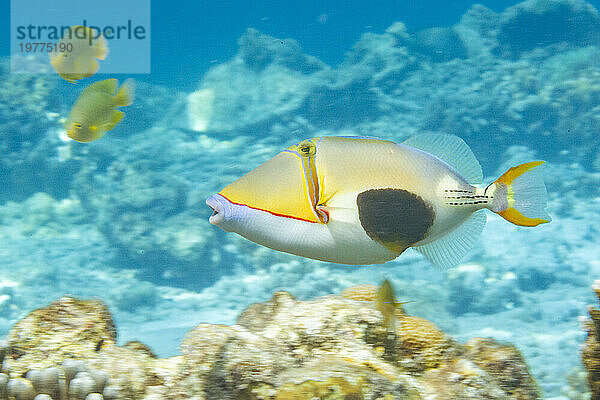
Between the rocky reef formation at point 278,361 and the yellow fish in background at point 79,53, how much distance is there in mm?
2574

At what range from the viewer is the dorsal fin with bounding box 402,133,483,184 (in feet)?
4.17

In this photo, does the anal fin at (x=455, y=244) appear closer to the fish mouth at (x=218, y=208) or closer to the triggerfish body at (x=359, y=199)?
the triggerfish body at (x=359, y=199)

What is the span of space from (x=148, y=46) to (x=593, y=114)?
2596 cm

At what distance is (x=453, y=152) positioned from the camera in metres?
1.28

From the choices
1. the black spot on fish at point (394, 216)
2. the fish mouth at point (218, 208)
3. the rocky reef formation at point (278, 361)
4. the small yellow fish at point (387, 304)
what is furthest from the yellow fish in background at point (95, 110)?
the black spot on fish at point (394, 216)

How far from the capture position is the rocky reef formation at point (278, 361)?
165cm

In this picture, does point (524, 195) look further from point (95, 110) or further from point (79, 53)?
point (79, 53)

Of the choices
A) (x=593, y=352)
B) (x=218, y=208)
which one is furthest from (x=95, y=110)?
(x=593, y=352)

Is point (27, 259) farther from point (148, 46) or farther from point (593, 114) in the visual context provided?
point (148, 46)

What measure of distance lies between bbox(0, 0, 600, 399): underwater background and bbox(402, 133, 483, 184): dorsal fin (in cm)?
411

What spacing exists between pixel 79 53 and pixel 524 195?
4.23 meters

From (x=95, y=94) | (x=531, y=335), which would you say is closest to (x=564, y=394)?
(x=531, y=335)

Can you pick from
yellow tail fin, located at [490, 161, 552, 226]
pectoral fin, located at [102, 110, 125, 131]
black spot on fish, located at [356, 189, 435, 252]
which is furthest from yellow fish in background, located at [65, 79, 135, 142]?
yellow tail fin, located at [490, 161, 552, 226]

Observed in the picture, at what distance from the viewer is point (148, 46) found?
94.9ft
